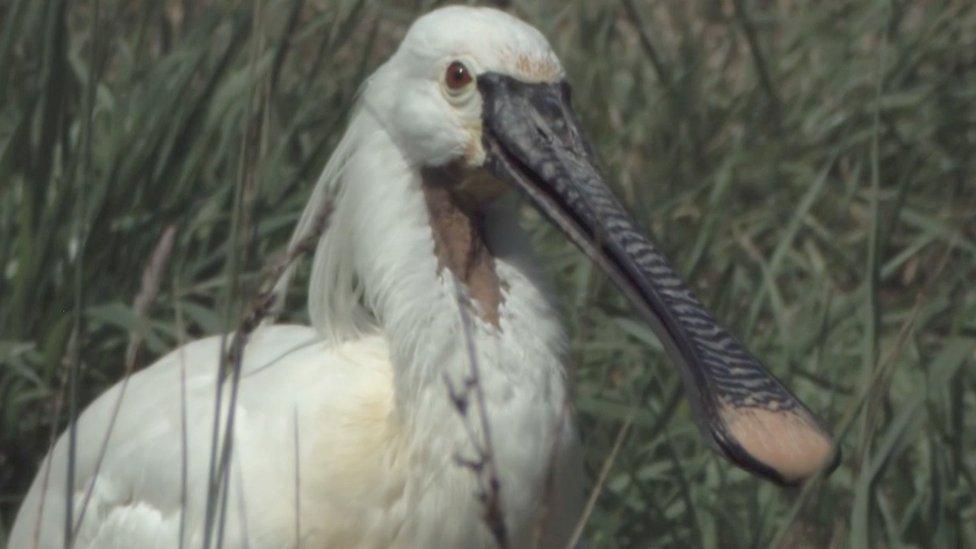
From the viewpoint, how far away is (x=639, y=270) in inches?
121

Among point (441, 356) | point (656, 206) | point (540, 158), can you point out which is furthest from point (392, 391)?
point (656, 206)

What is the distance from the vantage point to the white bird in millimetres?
3033

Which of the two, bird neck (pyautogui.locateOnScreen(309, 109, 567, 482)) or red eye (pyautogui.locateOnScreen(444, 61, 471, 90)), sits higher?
red eye (pyautogui.locateOnScreen(444, 61, 471, 90))

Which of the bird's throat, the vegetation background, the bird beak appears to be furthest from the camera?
the vegetation background

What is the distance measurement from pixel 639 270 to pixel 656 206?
5.88 ft

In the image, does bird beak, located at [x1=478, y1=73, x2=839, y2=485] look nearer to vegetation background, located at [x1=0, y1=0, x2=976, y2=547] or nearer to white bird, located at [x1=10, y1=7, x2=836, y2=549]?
white bird, located at [x1=10, y1=7, x2=836, y2=549]

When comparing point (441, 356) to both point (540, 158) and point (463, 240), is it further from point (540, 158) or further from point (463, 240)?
point (540, 158)

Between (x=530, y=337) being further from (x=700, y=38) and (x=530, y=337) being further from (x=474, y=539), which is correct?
(x=700, y=38)

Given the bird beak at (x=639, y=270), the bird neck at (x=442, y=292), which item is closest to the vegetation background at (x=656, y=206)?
the bird beak at (x=639, y=270)

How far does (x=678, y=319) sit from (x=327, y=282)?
59 centimetres

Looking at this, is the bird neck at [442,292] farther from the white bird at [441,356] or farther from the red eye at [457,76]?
the red eye at [457,76]

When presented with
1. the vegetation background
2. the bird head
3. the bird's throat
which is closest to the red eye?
the bird head

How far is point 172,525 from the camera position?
10.5 feet

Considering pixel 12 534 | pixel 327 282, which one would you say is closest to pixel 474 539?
pixel 327 282
